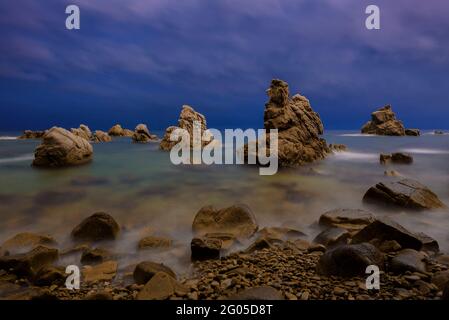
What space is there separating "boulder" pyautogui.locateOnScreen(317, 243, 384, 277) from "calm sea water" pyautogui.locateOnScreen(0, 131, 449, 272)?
9.49 ft

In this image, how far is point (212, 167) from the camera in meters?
20.7

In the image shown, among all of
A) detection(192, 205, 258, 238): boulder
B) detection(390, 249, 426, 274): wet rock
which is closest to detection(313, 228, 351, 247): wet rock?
detection(390, 249, 426, 274): wet rock

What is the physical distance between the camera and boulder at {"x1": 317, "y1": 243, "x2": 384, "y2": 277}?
481cm

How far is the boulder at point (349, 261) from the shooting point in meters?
4.81

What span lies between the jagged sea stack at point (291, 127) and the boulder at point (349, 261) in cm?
1537

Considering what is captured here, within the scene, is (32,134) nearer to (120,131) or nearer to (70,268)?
(120,131)

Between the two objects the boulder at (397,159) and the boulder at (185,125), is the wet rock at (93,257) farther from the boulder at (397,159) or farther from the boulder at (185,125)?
the boulder at (185,125)

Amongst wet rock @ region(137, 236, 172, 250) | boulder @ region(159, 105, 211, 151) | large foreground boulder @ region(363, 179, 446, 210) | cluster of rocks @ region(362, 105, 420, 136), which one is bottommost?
wet rock @ region(137, 236, 172, 250)

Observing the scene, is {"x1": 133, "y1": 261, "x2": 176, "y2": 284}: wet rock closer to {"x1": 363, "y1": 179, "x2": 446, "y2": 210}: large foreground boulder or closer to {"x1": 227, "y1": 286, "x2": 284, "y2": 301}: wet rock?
{"x1": 227, "y1": 286, "x2": 284, "y2": 301}: wet rock

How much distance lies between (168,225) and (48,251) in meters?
3.31

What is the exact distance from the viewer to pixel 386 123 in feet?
257

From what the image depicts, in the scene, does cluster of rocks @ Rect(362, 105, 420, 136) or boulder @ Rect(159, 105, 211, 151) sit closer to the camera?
boulder @ Rect(159, 105, 211, 151)

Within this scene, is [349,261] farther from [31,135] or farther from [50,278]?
[31,135]
